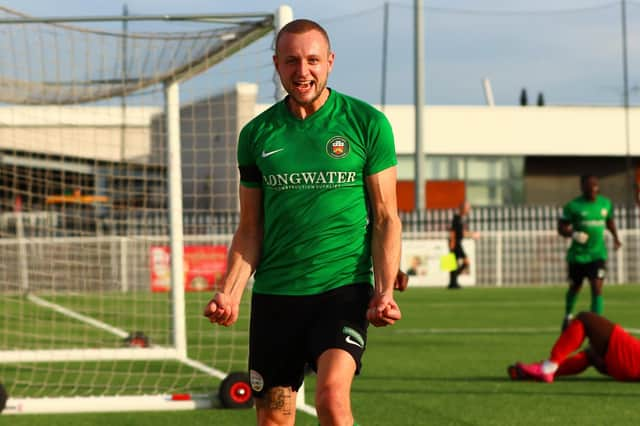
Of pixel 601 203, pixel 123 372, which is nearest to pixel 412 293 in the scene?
pixel 601 203

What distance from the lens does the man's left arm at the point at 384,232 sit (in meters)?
4.89

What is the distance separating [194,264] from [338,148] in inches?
906

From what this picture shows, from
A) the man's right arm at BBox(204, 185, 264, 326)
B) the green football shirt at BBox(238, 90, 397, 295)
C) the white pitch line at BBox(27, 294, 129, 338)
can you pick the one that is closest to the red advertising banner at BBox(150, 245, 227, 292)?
the white pitch line at BBox(27, 294, 129, 338)

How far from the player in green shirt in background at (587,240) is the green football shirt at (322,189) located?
1110 centimetres

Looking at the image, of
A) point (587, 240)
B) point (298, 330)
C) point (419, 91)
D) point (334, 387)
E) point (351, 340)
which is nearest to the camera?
point (334, 387)

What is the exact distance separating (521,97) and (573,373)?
168 ft

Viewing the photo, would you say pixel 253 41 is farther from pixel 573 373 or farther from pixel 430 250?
pixel 430 250

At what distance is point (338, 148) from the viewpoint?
4984 mm

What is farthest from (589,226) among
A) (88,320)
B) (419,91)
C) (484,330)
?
(419,91)

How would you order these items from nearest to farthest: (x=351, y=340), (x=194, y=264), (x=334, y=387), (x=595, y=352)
Answer: (x=334, y=387) → (x=351, y=340) → (x=595, y=352) → (x=194, y=264)

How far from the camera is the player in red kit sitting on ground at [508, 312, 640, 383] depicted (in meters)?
9.83

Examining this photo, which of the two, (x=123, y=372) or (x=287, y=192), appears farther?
(x=123, y=372)

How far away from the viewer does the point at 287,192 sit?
505cm

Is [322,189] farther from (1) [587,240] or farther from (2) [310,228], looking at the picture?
Result: (1) [587,240]
